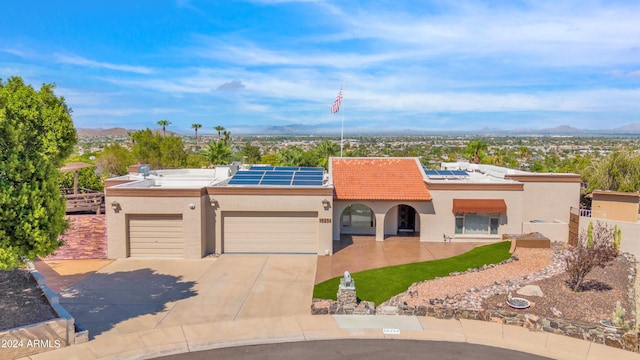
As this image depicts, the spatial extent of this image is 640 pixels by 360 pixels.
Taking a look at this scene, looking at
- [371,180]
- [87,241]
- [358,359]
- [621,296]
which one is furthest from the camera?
[371,180]

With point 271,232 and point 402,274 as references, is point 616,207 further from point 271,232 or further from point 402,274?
point 271,232

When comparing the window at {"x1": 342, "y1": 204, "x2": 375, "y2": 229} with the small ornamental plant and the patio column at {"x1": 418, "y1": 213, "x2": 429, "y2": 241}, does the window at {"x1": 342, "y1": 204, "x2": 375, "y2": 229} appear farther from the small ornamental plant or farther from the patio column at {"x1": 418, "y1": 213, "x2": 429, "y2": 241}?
the small ornamental plant

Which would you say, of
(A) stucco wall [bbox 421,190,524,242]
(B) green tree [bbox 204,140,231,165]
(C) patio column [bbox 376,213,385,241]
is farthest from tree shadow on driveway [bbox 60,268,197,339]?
(B) green tree [bbox 204,140,231,165]

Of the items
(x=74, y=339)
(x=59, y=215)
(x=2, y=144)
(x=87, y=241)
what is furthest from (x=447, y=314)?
(x=87, y=241)

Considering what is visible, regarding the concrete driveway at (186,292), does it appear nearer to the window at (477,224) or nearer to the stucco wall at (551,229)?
the window at (477,224)

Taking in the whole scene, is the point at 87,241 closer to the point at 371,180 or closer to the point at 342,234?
the point at 342,234

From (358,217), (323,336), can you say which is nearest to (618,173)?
(358,217)
